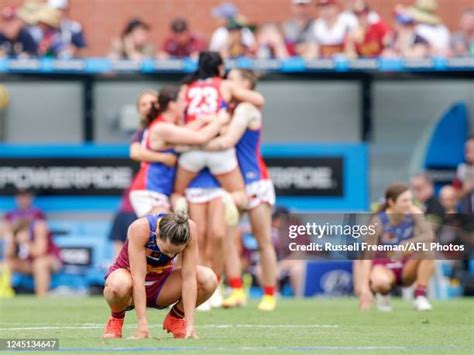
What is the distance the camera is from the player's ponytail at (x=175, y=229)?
31.0 ft

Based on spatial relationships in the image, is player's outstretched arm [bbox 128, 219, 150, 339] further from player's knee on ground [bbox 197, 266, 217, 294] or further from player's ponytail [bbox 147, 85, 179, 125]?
player's ponytail [bbox 147, 85, 179, 125]

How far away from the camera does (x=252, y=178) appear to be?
14312mm

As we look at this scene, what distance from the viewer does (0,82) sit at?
841 inches

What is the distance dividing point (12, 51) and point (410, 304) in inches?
287

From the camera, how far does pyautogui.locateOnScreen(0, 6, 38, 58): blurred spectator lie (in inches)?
813

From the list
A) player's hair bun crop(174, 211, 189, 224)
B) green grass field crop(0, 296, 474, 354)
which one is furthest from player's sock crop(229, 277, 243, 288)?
player's hair bun crop(174, 211, 189, 224)

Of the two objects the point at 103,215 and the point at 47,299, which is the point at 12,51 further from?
the point at 47,299

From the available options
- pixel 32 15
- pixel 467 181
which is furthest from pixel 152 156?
pixel 32 15

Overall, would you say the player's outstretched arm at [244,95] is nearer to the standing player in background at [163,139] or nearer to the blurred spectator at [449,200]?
the standing player in background at [163,139]

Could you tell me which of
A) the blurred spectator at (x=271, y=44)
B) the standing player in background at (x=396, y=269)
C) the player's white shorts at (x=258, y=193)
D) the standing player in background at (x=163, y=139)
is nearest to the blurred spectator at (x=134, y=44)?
the blurred spectator at (x=271, y=44)

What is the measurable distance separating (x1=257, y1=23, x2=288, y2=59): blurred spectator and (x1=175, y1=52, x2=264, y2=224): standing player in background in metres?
6.11

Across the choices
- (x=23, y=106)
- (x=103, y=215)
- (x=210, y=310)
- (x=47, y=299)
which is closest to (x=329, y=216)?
(x=210, y=310)

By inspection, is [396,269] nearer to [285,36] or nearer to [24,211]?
[24,211]

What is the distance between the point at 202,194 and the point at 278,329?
2.98 meters
